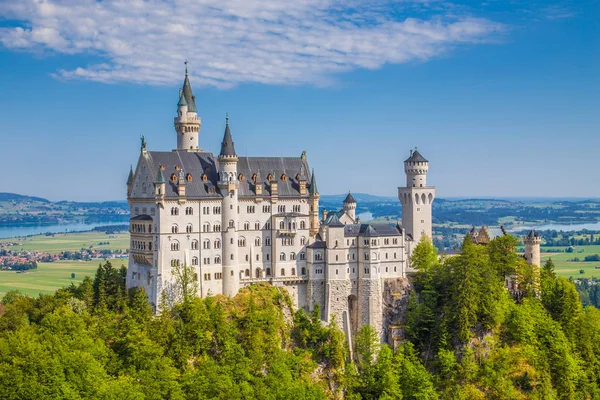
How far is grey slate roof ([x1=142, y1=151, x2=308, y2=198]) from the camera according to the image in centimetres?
10006

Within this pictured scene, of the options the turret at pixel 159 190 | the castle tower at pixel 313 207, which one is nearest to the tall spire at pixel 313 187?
the castle tower at pixel 313 207

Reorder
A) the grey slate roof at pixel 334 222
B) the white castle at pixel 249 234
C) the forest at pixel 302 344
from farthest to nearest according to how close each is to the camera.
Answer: the grey slate roof at pixel 334 222 → the white castle at pixel 249 234 → the forest at pixel 302 344

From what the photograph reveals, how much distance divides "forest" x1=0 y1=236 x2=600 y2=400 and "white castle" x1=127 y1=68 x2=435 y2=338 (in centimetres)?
277

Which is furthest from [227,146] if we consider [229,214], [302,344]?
[302,344]

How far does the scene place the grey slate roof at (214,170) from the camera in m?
100

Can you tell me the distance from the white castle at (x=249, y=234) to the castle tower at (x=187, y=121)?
0.48 feet

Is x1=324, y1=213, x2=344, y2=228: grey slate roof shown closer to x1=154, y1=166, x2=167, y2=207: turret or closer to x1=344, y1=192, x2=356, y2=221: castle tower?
x1=344, y1=192, x2=356, y2=221: castle tower

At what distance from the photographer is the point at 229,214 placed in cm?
10206

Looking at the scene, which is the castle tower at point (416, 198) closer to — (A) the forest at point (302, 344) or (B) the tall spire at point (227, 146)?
(A) the forest at point (302, 344)

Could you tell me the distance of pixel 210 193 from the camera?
333 ft

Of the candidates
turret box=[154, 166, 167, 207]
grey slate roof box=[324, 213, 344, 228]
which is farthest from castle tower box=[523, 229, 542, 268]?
turret box=[154, 166, 167, 207]

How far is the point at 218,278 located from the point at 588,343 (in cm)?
5517

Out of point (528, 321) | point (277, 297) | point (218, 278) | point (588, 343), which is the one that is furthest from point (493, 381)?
point (218, 278)

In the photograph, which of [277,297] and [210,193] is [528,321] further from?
[210,193]
